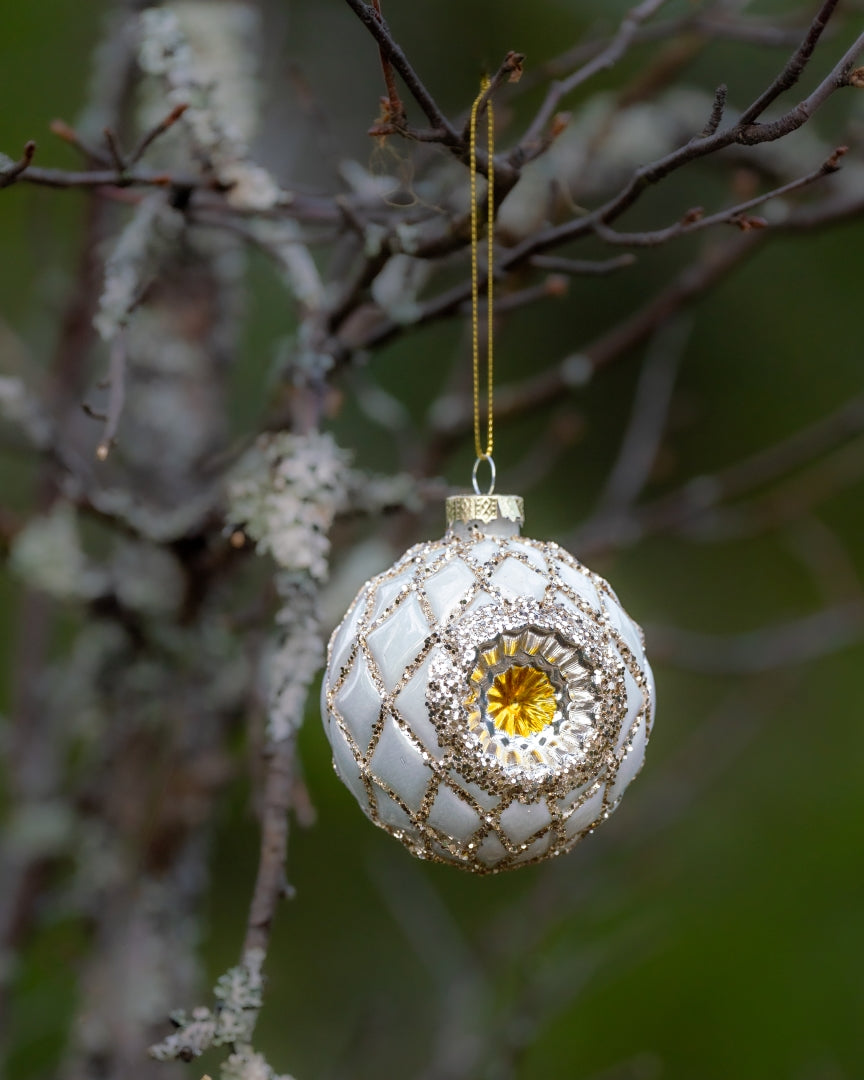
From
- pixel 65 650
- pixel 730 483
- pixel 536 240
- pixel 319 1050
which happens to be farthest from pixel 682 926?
pixel 536 240

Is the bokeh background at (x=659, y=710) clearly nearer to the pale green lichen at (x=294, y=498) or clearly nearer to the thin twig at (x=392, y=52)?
the pale green lichen at (x=294, y=498)

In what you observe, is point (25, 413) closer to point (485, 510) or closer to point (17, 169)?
point (17, 169)

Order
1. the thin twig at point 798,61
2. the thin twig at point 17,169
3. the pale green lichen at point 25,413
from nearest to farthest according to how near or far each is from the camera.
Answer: the thin twig at point 798,61
the thin twig at point 17,169
the pale green lichen at point 25,413

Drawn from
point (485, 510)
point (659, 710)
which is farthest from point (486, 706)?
point (659, 710)

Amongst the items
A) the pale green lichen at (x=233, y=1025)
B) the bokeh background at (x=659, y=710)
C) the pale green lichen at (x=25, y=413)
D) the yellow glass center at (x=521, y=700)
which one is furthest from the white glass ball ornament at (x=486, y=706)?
the bokeh background at (x=659, y=710)

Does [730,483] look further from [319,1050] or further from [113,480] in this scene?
[319,1050]

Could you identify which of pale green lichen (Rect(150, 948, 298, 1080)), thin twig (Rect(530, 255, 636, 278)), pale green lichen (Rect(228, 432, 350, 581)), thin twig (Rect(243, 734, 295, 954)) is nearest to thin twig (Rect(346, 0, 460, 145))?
thin twig (Rect(530, 255, 636, 278))
